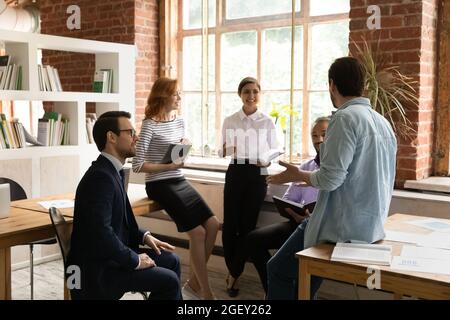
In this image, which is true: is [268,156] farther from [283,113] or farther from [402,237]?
[402,237]

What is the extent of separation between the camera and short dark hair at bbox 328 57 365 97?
7.59 feet

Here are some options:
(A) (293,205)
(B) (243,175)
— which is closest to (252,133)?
(B) (243,175)

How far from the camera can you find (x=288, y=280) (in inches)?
107

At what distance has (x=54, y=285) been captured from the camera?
160 inches

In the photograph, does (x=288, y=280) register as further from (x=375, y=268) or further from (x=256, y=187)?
(x=256, y=187)

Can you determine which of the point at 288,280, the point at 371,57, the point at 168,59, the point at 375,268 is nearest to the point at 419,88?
the point at 371,57

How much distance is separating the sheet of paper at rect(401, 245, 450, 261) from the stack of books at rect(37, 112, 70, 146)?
3310 millimetres

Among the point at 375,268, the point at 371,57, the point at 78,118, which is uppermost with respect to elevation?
the point at 371,57

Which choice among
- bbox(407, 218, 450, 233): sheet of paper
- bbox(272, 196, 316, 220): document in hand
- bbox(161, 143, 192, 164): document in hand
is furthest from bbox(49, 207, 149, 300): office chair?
bbox(407, 218, 450, 233): sheet of paper

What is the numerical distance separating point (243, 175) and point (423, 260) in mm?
1899

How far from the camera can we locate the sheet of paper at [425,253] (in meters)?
2.18

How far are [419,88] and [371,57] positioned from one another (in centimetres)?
39
